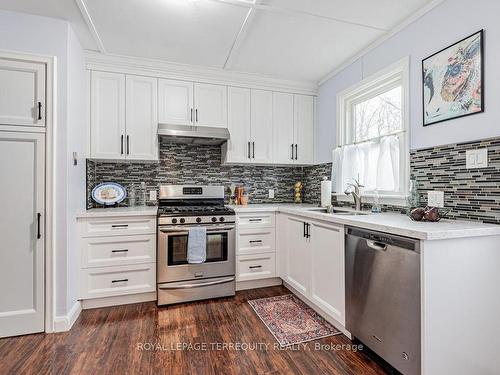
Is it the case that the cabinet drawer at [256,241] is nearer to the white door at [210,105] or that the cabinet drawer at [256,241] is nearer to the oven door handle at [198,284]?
the oven door handle at [198,284]

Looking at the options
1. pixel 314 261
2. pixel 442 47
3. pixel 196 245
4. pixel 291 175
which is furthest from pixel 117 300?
pixel 442 47

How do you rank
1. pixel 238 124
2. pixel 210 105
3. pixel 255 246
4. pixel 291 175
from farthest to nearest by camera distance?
pixel 291 175
pixel 238 124
pixel 210 105
pixel 255 246

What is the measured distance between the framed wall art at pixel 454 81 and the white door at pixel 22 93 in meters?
2.95

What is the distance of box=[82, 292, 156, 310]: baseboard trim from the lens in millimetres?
2512

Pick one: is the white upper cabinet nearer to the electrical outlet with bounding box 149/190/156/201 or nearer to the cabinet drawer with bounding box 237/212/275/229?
the electrical outlet with bounding box 149/190/156/201

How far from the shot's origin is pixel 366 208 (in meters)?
2.66

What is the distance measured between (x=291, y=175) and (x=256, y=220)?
114 centimetres

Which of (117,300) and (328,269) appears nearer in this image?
(328,269)

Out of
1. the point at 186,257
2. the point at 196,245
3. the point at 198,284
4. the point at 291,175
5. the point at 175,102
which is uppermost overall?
the point at 175,102

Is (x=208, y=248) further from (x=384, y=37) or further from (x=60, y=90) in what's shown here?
(x=384, y=37)

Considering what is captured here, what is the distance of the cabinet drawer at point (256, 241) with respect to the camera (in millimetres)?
2910

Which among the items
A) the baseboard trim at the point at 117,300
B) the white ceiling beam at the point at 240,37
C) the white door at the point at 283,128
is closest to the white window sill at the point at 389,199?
the white door at the point at 283,128

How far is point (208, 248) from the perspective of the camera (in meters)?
2.75

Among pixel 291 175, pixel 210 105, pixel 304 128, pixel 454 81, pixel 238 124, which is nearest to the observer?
pixel 454 81
